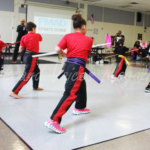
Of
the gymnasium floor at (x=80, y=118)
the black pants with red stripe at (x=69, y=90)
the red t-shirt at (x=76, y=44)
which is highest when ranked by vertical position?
the red t-shirt at (x=76, y=44)

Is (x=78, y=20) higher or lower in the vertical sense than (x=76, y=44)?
higher

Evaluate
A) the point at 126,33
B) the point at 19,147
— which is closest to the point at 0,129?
the point at 19,147

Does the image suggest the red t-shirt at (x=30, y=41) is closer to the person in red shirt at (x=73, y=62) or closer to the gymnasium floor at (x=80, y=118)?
the gymnasium floor at (x=80, y=118)

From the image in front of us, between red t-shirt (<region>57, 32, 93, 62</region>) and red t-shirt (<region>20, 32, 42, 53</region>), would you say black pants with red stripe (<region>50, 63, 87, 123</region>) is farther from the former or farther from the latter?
red t-shirt (<region>20, 32, 42, 53</region>)

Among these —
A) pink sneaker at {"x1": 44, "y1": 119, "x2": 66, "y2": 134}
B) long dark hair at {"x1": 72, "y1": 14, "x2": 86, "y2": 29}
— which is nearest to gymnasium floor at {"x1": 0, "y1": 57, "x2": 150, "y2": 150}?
pink sneaker at {"x1": 44, "y1": 119, "x2": 66, "y2": 134}

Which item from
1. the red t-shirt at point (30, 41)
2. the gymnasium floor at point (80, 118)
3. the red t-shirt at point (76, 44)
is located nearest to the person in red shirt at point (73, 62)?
the red t-shirt at point (76, 44)

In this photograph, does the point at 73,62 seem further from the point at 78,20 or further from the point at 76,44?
the point at 78,20

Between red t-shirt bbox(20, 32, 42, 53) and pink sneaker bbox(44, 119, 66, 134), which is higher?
red t-shirt bbox(20, 32, 42, 53)

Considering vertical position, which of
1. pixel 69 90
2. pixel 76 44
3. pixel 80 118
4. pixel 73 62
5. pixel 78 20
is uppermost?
pixel 78 20

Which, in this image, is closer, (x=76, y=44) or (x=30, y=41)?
(x=76, y=44)

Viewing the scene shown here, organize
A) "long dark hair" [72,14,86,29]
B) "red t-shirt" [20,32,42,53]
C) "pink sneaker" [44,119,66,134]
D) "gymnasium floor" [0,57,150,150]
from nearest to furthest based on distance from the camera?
"gymnasium floor" [0,57,150,150] < "pink sneaker" [44,119,66,134] < "long dark hair" [72,14,86,29] < "red t-shirt" [20,32,42,53]

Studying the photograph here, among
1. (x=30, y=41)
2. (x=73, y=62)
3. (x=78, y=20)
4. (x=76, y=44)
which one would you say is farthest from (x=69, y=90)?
(x=30, y=41)

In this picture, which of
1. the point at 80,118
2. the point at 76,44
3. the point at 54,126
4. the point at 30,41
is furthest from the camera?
the point at 30,41

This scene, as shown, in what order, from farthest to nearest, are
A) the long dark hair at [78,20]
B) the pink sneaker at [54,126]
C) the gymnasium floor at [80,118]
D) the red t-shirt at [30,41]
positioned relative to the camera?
the red t-shirt at [30,41], the long dark hair at [78,20], the pink sneaker at [54,126], the gymnasium floor at [80,118]
